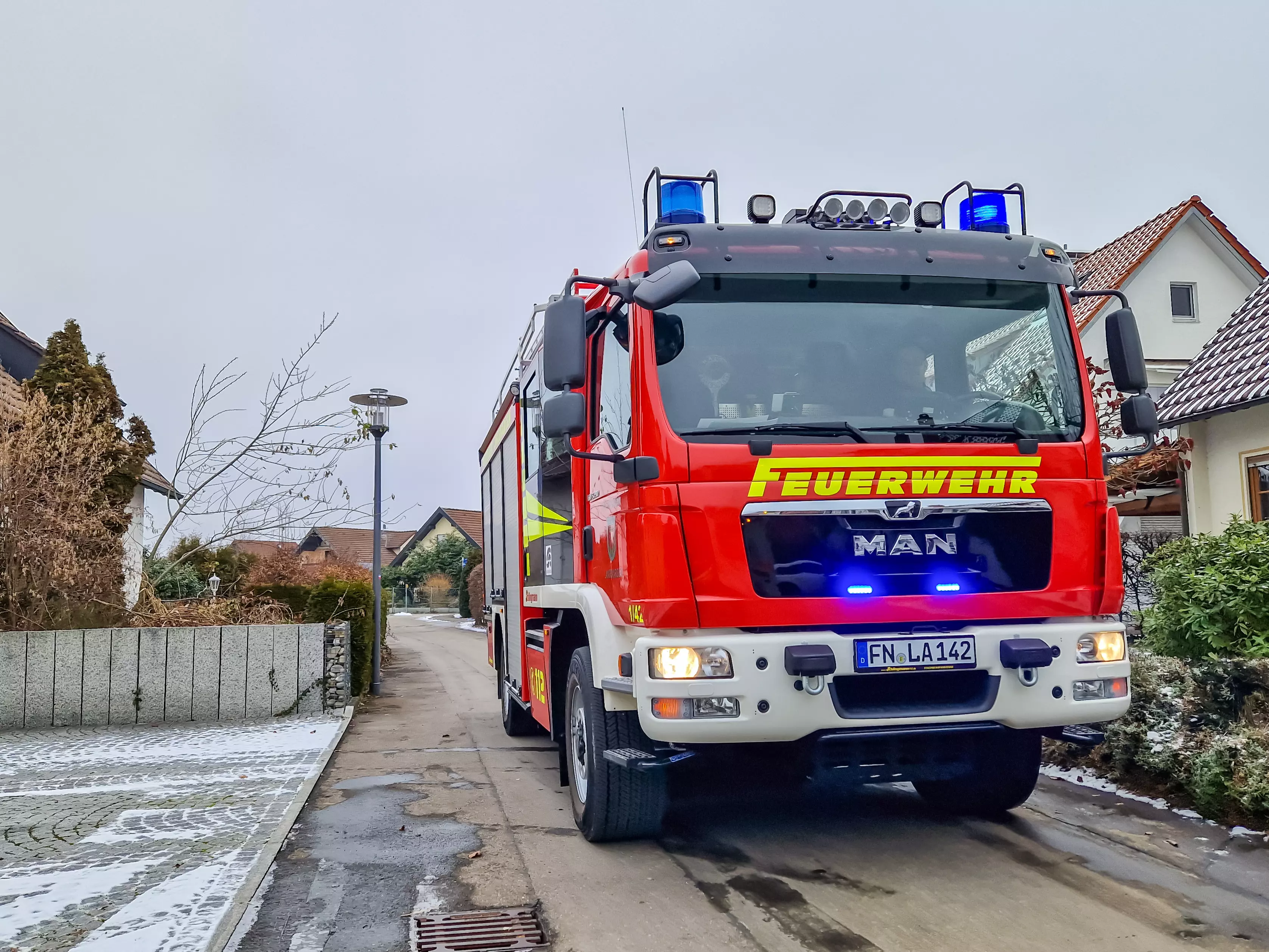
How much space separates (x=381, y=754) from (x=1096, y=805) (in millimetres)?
5519

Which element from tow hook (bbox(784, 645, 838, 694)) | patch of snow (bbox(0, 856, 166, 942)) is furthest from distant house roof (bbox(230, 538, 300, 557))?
tow hook (bbox(784, 645, 838, 694))

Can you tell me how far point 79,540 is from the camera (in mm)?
10297

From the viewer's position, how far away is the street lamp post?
13.9 metres

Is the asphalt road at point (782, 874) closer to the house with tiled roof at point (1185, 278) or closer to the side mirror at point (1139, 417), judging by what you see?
the side mirror at point (1139, 417)

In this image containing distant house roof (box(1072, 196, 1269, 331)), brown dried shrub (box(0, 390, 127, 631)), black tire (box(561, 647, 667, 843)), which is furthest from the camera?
distant house roof (box(1072, 196, 1269, 331))

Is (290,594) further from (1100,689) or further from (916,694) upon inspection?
(1100,689)

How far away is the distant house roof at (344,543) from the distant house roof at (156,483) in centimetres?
159

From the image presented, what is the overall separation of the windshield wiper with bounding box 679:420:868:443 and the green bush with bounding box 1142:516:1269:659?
9.80 feet

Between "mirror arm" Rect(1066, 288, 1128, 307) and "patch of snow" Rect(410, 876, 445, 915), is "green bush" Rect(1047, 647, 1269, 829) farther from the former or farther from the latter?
"patch of snow" Rect(410, 876, 445, 915)

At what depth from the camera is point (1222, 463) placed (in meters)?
11.0

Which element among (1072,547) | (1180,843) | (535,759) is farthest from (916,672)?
(535,759)

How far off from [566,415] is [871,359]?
4.75ft

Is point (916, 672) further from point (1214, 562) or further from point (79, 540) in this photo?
point (79, 540)

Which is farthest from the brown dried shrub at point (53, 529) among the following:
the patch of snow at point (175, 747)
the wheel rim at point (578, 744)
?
the wheel rim at point (578, 744)
